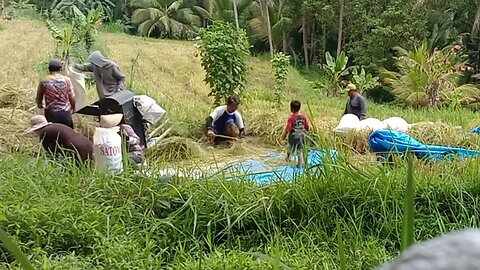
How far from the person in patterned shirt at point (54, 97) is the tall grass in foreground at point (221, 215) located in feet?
6.43

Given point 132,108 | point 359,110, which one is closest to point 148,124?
point 132,108

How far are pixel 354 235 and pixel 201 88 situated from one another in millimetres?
9768

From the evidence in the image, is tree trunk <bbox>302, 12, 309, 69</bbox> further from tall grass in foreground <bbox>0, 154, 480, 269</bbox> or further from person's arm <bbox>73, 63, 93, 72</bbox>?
tall grass in foreground <bbox>0, 154, 480, 269</bbox>

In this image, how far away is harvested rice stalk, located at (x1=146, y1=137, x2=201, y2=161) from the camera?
6.02 m

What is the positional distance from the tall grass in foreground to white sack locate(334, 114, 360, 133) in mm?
3303

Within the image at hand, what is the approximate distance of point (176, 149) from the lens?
6.25 m

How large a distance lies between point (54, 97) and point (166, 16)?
17.3m

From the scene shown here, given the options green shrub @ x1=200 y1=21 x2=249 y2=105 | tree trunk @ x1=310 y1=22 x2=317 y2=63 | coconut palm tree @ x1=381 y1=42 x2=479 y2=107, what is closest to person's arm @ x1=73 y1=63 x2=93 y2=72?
green shrub @ x1=200 y1=21 x2=249 y2=105

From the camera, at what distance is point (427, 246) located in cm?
22

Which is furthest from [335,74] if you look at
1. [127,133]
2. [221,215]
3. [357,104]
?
[221,215]

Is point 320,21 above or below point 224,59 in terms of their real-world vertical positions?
above

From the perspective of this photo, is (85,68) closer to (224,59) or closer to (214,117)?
(214,117)

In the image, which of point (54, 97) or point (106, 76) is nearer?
point (54, 97)

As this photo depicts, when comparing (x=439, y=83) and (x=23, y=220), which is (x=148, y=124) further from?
(x=439, y=83)
